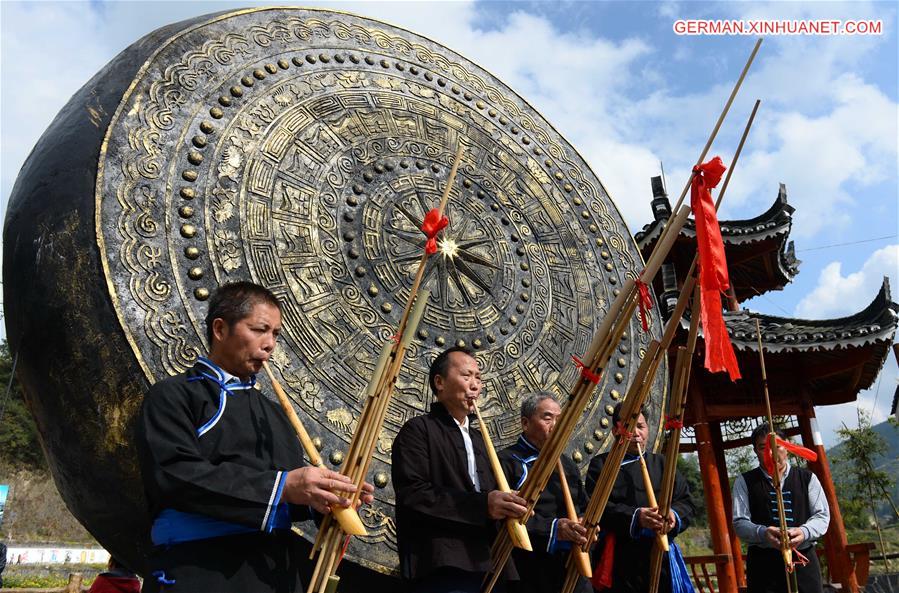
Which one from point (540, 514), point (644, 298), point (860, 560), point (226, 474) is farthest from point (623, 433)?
point (860, 560)

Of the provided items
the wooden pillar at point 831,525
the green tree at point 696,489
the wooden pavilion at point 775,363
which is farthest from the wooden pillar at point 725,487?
the green tree at point 696,489

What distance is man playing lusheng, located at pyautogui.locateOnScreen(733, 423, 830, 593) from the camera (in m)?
3.29

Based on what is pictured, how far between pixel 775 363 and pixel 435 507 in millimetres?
6805

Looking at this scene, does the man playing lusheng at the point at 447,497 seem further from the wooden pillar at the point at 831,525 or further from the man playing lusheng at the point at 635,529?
the wooden pillar at the point at 831,525

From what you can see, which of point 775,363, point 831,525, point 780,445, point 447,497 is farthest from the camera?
point 775,363

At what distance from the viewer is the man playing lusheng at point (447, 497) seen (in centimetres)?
204

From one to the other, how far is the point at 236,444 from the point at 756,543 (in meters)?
2.73

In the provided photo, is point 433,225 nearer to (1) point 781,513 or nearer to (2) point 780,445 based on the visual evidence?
(1) point 781,513

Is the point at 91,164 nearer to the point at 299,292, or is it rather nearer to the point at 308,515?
the point at 299,292

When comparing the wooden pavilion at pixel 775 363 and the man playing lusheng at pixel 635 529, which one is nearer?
the man playing lusheng at pixel 635 529

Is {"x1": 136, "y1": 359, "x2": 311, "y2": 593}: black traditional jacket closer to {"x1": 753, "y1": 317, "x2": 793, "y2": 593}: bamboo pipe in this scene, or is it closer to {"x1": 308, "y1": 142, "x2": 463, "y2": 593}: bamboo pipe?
{"x1": 308, "y1": 142, "x2": 463, "y2": 593}: bamboo pipe

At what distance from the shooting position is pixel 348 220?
279 cm

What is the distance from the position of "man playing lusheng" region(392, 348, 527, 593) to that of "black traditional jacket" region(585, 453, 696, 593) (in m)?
0.68

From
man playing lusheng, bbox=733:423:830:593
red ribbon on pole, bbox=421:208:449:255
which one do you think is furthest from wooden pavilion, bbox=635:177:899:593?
red ribbon on pole, bbox=421:208:449:255
